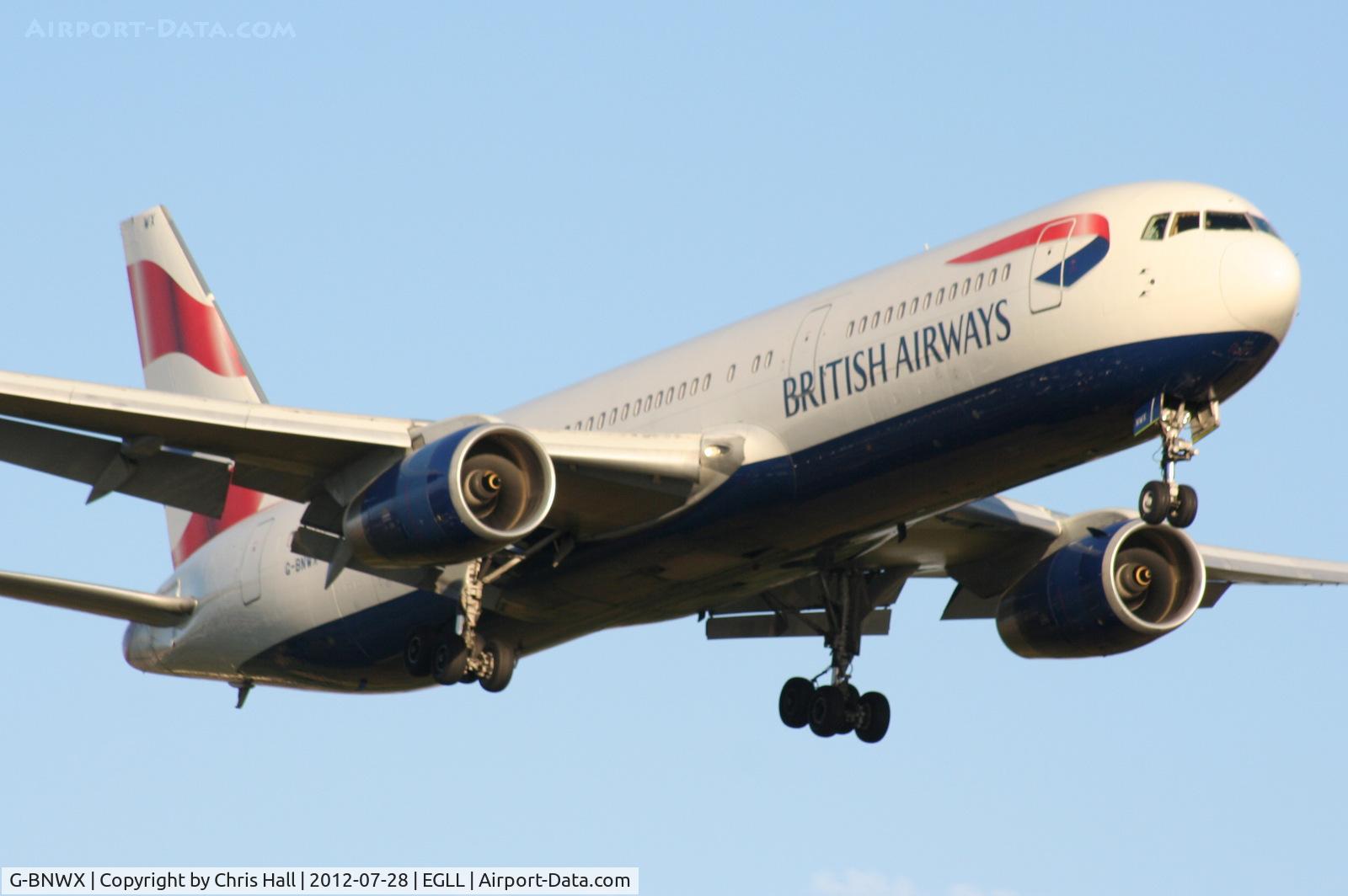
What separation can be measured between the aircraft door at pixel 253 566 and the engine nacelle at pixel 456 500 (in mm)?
7485

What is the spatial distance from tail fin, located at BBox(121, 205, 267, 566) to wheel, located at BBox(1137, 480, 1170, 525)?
18744 mm

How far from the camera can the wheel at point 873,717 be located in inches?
1436

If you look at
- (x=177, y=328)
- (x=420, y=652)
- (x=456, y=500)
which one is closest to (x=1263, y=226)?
(x=456, y=500)

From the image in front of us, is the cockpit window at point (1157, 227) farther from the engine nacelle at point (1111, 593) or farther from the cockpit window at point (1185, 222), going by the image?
the engine nacelle at point (1111, 593)

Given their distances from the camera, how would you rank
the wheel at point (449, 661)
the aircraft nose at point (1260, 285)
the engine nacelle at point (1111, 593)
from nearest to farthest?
1. the aircraft nose at point (1260, 285)
2. the wheel at point (449, 661)
3. the engine nacelle at point (1111, 593)

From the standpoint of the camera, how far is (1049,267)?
94.9ft

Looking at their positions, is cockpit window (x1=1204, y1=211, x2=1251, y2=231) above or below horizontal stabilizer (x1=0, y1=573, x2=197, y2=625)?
above

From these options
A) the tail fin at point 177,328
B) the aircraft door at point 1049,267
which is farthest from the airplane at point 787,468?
the tail fin at point 177,328

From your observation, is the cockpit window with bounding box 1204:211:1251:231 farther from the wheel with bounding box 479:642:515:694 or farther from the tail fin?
the tail fin

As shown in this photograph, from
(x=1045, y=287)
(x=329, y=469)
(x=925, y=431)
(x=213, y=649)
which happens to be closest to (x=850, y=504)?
(x=925, y=431)

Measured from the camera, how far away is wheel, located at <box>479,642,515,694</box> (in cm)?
3431

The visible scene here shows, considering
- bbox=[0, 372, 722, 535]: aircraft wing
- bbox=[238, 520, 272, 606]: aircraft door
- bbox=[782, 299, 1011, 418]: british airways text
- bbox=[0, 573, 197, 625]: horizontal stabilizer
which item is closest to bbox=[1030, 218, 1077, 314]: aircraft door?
bbox=[782, 299, 1011, 418]: british airways text

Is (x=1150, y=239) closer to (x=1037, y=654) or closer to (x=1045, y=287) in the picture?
(x=1045, y=287)

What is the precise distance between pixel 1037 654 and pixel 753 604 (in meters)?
4.79
